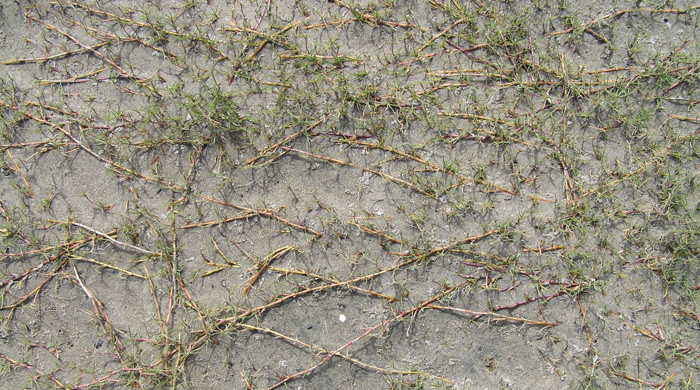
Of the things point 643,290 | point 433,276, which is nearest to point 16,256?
point 433,276

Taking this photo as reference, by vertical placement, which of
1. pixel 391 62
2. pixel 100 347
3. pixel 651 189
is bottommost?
pixel 100 347

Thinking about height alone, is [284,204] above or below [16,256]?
above

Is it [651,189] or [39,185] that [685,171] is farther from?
[39,185]

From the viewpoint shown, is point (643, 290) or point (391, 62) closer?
point (643, 290)

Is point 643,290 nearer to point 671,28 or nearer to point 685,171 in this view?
point 685,171

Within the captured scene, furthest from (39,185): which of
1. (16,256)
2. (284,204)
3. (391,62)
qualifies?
(391,62)

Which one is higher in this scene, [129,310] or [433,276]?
[433,276]
